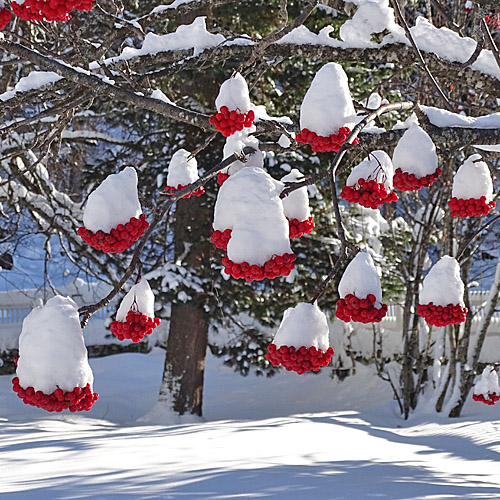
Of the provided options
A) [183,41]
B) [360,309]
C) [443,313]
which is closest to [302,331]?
[360,309]

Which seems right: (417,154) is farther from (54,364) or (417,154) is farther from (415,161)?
(54,364)

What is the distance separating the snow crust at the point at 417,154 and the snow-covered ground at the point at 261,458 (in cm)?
284

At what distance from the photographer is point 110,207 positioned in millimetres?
2350

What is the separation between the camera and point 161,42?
4.88m

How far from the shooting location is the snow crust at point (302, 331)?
2.52 metres

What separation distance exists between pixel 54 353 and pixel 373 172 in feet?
4.79

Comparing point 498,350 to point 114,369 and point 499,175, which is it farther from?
point 499,175

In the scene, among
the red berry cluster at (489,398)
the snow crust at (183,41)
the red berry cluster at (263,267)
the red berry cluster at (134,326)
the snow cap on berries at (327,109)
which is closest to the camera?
the red berry cluster at (263,267)

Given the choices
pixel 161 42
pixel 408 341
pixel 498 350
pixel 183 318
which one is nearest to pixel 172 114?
pixel 161 42

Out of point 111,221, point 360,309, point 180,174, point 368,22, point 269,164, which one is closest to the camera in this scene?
point 111,221

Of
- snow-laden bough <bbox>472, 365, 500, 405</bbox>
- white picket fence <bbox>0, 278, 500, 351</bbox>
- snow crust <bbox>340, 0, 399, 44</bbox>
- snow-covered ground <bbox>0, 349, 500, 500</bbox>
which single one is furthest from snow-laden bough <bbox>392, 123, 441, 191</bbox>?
white picket fence <bbox>0, 278, 500, 351</bbox>

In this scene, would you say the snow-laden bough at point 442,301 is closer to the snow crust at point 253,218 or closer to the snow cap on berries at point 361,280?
the snow cap on berries at point 361,280

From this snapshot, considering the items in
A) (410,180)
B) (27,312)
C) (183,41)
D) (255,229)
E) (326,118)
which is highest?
(183,41)

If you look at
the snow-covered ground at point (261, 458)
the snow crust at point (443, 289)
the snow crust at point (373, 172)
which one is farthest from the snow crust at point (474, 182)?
the snow-covered ground at point (261, 458)
